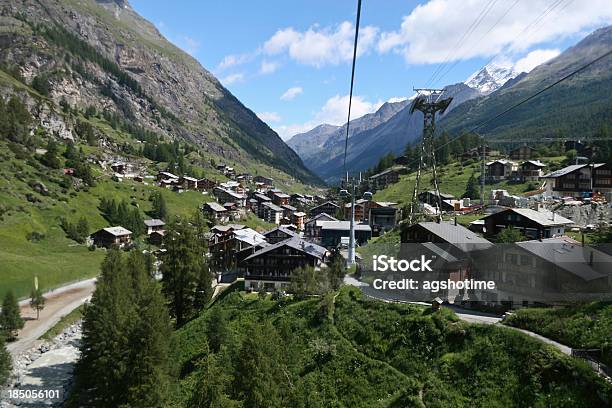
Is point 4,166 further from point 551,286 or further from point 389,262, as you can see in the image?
point 551,286

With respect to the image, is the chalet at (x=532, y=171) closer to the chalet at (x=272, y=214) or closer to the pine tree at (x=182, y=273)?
the chalet at (x=272, y=214)

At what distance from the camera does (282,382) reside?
28.4m

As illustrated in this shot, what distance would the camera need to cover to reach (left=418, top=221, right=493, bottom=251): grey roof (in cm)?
3934

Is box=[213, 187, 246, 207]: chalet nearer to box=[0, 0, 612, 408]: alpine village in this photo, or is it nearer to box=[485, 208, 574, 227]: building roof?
box=[0, 0, 612, 408]: alpine village

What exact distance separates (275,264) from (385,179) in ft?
296

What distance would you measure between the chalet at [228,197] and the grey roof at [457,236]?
395ft

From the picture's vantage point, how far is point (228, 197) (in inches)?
6511

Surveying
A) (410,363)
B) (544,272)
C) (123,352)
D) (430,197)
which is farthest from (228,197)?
(544,272)

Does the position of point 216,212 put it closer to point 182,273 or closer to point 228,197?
point 228,197

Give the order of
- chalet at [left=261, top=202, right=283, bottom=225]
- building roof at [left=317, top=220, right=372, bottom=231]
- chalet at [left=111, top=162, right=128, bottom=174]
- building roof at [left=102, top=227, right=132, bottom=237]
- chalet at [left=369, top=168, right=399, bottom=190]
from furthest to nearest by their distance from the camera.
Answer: chalet at [left=261, top=202, right=283, bottom=225]
chalet at [left=111, top=162, right=128, bottom=174]
chalet at [left=369, top=168, right=399, bottom=190]
building roof at [left=102, top=227, right=132, bottom=237]
building roof at [left=317, top=220, right=372, bottom=231]

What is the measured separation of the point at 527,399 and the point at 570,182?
72935 mm

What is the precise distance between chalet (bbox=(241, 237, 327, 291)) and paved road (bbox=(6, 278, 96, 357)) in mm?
24484

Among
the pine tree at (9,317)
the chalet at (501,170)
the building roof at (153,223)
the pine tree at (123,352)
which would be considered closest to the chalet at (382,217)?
the chalet at (501,170)

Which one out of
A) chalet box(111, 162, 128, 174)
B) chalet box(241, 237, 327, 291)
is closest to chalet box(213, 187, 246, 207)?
chalet box(111, 162, 128, 174)
